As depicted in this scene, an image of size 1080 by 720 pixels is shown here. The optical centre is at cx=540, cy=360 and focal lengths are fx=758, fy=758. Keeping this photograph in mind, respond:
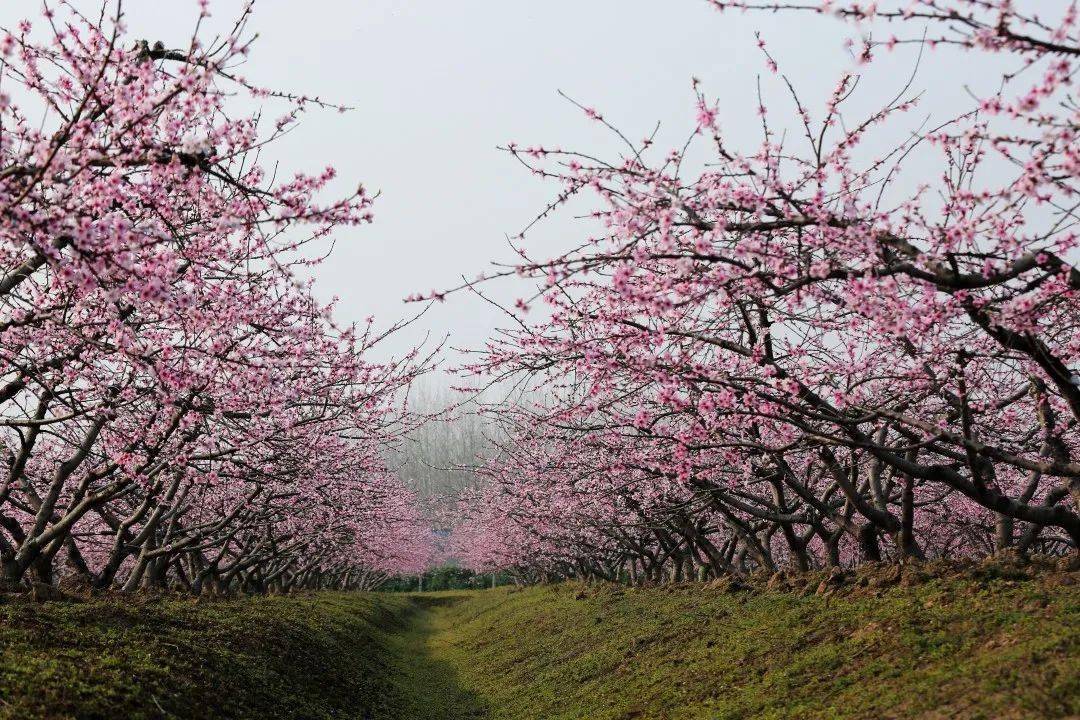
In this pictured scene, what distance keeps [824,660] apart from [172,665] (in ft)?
27.8

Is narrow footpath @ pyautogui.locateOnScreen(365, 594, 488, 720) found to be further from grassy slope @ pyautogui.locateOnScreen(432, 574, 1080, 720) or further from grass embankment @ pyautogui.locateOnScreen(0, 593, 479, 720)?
grassy slope @ pyautogui.locateOnScreen(432, 574, 1080, 720)

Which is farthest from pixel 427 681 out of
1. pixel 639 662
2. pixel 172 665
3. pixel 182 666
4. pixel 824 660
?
pixel 824 660

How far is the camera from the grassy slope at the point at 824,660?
22.6 ft

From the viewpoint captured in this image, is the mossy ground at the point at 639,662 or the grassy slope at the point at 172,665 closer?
the mossy ground at the point at 639,662

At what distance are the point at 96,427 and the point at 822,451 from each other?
10.4m

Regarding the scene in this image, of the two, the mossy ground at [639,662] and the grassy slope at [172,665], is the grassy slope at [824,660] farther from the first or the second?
the grassy slope at [172,665]

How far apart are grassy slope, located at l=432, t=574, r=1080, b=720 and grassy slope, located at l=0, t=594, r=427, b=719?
3.40 m

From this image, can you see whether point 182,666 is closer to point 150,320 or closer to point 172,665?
point 172,665

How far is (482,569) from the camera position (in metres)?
67.6

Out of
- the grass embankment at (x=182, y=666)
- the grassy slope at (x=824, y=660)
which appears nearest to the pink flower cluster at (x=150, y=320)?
the grass embankment at (x=182, y=666)

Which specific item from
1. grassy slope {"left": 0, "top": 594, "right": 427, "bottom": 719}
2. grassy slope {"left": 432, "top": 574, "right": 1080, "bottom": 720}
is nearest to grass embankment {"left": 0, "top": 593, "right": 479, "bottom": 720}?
grassy slope {"left": 0, "top": 594, "right": 427, "bottom": 719}

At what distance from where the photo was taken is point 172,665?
400 inches

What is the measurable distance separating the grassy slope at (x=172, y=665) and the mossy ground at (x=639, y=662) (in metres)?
0.03

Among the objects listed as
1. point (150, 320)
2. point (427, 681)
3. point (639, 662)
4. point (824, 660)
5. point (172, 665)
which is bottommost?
point (427, 681)
